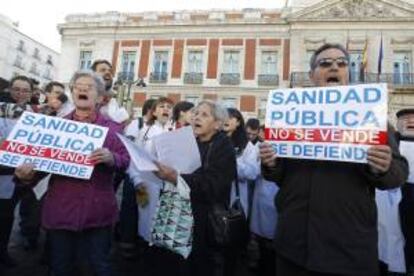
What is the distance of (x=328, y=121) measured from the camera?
229cm

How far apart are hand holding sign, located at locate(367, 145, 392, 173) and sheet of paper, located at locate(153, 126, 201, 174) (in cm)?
140

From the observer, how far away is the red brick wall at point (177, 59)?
29453mm

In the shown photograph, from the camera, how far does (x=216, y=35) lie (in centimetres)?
2897

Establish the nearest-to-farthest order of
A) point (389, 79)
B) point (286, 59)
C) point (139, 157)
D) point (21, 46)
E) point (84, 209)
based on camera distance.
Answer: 1. point (139, 157)
2. point (84, 209)
3. point (389, 79)
4. point (286, 59)
5. point (21, 46)

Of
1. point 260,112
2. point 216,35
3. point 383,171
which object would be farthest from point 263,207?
point 216,35

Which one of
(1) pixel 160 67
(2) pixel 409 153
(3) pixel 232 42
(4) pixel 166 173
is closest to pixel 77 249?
(4) pixel 166 173

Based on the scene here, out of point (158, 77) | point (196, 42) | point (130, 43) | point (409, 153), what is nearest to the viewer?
point (409, 153)

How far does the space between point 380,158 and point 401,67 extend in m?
27.0

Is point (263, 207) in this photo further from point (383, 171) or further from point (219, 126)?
point (383, 171)

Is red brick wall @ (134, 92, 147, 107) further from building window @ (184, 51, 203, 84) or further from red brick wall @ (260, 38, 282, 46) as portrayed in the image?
red brick wall @ (260, 38, 282, 46)

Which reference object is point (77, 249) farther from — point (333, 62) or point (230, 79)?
point (230, 79)

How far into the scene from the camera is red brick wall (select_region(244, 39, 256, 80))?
28312mm

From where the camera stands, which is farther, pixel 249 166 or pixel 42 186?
pixel 249 166

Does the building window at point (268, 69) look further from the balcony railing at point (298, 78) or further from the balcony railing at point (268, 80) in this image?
the balcony railing at point (298, 78)
